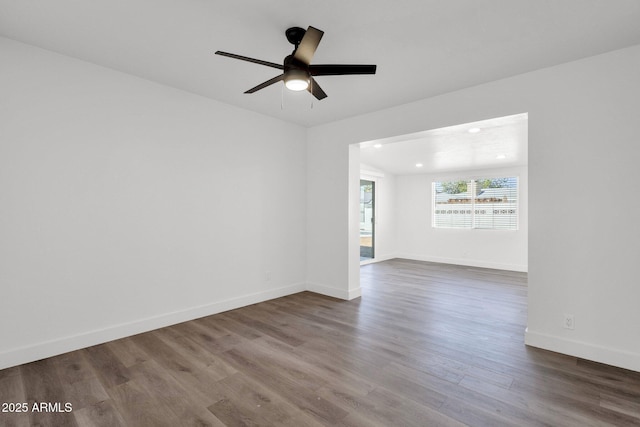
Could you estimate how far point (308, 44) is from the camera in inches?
75.6

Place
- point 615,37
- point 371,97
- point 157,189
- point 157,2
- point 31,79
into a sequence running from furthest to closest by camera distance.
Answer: point 371,97
point 157,189
point 31,79
point 615,37
point 157,2

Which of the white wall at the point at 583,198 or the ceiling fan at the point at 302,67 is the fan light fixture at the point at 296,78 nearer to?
the ceiling fan at the point at 302,67

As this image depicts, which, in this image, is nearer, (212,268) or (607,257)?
(607,257)

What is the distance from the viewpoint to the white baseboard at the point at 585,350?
7.92 feet

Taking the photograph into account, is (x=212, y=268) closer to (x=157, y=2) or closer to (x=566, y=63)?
(x=157, y=2)

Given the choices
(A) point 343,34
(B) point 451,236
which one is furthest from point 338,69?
(B) point 451,236

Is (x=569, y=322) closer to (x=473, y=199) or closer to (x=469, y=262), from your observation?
(x=469, y=262)

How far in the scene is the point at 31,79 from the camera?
2.52 meters

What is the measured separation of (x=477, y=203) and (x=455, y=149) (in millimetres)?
2486

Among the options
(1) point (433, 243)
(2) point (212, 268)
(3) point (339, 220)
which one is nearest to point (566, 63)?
(3) point (339, 220)

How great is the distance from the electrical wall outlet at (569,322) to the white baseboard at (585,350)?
0.39 feet

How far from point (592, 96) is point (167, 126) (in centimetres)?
408

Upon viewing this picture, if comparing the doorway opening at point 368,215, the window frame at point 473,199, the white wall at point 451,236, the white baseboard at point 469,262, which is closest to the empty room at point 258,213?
the white baseboard at point 469,262

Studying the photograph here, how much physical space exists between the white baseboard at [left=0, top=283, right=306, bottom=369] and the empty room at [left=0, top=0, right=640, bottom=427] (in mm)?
17
